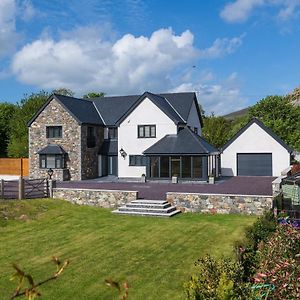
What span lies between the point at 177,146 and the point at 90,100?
1398cm

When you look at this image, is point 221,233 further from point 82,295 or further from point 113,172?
point 113,172

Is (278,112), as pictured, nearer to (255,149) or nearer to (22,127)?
(255,149)

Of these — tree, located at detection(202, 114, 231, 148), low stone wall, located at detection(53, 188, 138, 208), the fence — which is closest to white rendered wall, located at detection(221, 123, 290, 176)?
tree, located at detection(202, 114, 231, 148)

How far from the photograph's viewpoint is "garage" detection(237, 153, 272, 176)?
39156 millimetres

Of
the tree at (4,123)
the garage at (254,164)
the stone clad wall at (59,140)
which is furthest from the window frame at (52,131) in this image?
the tree at (4,123)

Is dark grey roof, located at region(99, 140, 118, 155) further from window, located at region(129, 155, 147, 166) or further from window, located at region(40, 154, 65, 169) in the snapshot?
window, located at region(40, 154, 65, 169)

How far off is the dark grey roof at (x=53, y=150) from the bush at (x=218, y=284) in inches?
1169

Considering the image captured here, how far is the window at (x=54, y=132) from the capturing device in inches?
1513

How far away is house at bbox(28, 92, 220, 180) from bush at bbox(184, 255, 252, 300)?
1014 inches

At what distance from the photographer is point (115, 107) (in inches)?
1700

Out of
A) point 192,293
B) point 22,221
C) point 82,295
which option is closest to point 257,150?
point 22,221

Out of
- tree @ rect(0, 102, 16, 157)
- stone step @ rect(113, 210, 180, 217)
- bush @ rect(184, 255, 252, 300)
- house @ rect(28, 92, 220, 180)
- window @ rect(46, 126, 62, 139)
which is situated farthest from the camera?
tree @ rect(0, 102, 16, 157)

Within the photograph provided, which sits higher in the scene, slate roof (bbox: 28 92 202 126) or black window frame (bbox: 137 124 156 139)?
slate roof (bbox: 28 92 202 126)

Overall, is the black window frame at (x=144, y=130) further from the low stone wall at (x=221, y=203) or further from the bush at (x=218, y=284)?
the bush at (x=218, y=284)
